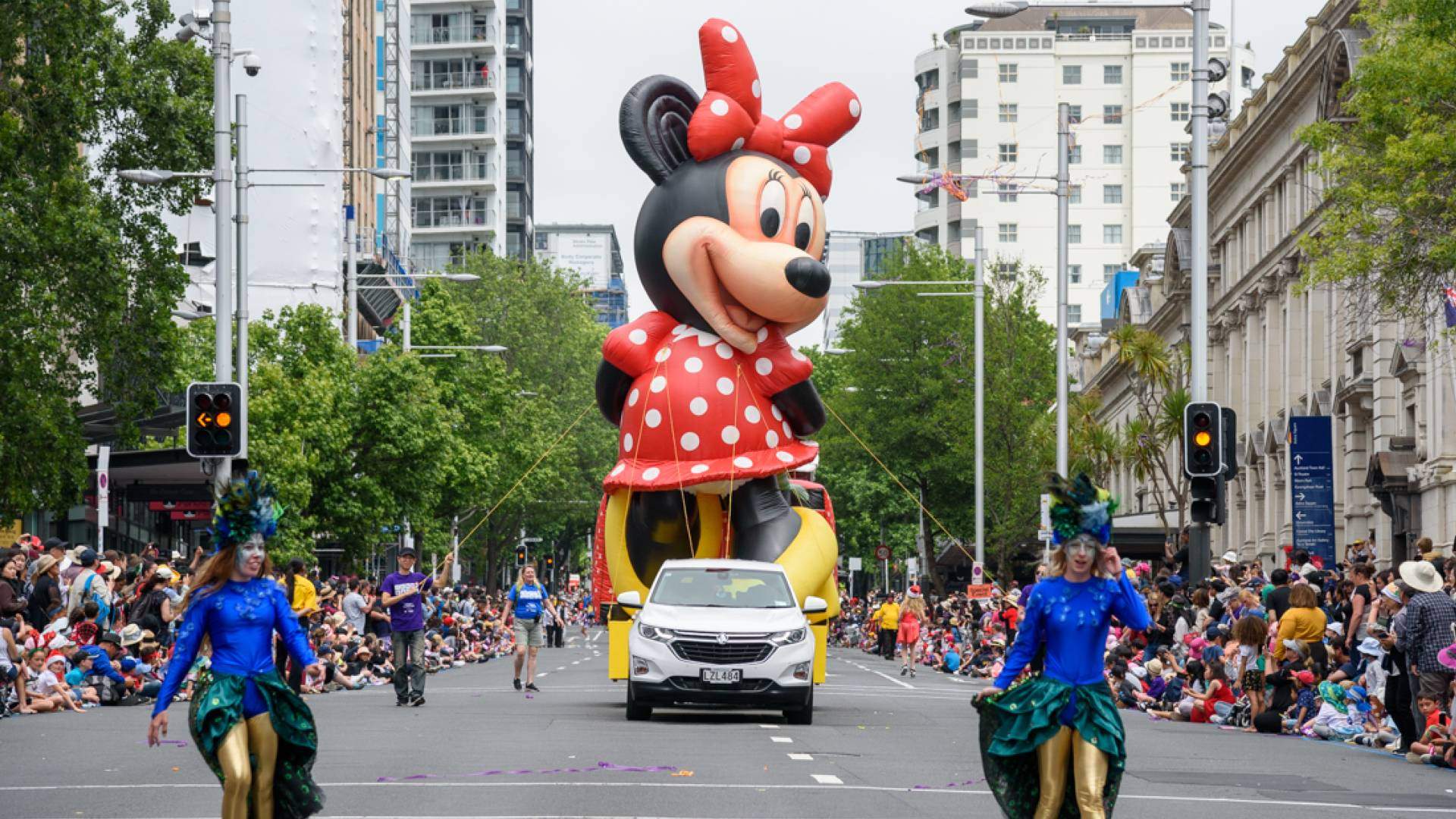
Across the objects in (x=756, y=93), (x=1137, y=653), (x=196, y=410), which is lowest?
(x=1137, y=653)

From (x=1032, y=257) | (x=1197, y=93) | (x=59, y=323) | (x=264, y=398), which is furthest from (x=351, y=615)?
(x=1032, y=257)

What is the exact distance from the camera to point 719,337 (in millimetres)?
25375

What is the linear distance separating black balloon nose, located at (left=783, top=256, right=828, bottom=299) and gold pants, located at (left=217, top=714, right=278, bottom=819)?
13972 millimetres

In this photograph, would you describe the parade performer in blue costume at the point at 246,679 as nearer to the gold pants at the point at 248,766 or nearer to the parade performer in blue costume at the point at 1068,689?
the gold pants at the point at 248,766

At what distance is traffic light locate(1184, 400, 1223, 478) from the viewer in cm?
2316

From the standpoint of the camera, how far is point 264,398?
4544 cm

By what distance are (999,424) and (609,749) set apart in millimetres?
46813

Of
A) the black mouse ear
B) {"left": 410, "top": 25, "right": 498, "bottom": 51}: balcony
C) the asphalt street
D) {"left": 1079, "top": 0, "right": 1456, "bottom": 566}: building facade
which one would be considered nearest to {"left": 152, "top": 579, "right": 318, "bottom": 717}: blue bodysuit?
the asphalt street

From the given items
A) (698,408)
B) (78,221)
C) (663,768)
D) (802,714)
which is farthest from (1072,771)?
(78,221)

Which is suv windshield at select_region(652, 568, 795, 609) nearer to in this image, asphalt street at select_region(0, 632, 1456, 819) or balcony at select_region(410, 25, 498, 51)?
asphalt street at select_region(0, 632, 1456, 819)

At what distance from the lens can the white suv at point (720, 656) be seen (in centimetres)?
2127

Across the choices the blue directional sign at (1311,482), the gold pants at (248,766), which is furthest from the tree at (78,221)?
the gold pants at (248,766)

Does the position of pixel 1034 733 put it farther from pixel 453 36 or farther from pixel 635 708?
pixel 453 36

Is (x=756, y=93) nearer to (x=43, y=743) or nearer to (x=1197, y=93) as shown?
(x=1197, y=93)
